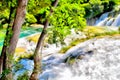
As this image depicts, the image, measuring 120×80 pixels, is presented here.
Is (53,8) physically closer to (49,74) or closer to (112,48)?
(49,74)

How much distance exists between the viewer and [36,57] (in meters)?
13.8

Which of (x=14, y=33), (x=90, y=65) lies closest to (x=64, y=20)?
(x=90, y=65)

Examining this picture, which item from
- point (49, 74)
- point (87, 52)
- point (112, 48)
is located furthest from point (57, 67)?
point (112, 48)

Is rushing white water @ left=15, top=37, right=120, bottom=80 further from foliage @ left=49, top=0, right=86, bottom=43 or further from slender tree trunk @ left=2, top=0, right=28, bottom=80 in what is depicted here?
slender tree trunk @ left=2, top=0, right=28, bottom=80

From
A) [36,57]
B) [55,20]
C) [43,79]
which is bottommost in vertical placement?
[43,79]

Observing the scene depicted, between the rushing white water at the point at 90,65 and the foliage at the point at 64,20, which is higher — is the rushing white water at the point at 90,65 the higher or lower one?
the lower one

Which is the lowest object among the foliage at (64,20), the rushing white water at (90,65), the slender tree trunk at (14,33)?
the rushing white water at (90,65)

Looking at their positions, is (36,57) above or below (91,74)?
above

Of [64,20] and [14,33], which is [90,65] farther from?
[14,33]

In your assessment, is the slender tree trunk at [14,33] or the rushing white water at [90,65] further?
the rushing white water at [90,65]

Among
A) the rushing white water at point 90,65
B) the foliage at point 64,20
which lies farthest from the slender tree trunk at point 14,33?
the rushing white water at point 90,65

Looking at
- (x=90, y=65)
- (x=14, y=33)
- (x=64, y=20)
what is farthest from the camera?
(x=64, y=20)

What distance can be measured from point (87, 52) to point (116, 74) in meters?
2.74

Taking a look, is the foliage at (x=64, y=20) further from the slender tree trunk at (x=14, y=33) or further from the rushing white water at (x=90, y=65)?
the slender tree trunk at (x=14, y=33)
